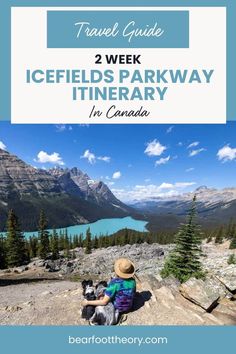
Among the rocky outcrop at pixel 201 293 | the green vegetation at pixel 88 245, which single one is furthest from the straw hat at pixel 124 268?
the green vegetation at pixel 88 245

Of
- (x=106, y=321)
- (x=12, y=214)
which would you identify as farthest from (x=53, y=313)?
(x=12, y=214)

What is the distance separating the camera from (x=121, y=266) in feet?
26.1

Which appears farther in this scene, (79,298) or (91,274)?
(91,274)

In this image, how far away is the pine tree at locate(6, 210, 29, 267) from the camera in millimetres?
49375

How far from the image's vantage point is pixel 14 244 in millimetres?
50188

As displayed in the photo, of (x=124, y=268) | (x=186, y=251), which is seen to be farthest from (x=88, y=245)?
(x=124, y=268)

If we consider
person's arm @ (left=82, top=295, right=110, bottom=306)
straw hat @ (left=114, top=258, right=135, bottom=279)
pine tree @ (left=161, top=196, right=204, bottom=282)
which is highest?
straw hat @ (left=114, top=258, right=135, bottom=279)

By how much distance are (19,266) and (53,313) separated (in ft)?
151

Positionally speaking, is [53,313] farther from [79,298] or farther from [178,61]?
[178,61]

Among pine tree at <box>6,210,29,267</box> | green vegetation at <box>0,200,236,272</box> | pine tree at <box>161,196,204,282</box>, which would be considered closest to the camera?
pine tree at <box>161,196,204,282</box>

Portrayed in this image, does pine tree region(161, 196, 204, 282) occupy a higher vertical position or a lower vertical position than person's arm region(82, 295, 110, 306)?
lower

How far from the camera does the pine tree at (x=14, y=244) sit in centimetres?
4938

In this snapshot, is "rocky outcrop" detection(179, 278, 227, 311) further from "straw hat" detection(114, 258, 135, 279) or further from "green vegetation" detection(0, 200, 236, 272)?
"green vegetation" detection(0, 200, 236, 272)
